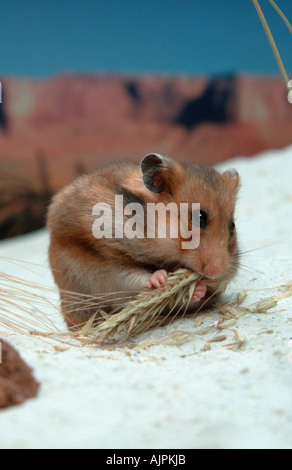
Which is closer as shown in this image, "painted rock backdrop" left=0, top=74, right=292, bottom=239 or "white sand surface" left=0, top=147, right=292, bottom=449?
"white sand surface" left=0, top=147, right=292, bottom=449

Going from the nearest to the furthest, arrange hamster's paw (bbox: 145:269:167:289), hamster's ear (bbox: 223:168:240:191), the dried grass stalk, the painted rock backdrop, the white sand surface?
1. the white sand surface
2. the dried grass stalk
3. hamster's paw (bbox: 145:269:167:289)
4. hamster's ear (bbox: 223:168:240:191)
5. the painted rock backdrop

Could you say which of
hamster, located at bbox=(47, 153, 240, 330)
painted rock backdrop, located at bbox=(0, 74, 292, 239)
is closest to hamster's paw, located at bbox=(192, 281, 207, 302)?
hamster, located at bbox=(47, 153, 240, 330)

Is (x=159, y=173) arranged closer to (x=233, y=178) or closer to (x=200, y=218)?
(x=200, y=218)

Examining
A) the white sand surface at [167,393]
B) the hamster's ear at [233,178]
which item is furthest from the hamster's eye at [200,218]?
the white sand surface at [167,393]

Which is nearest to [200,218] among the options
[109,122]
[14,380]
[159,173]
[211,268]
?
[211,268]

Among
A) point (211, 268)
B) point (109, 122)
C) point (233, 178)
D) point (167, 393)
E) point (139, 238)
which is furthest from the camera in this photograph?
point (109, 122)

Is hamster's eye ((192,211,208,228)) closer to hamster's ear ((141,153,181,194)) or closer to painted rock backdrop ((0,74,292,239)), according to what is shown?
hamster's ear ((141,153,181,194))

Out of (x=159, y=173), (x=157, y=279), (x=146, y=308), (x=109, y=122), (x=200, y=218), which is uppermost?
(x=159, y=173)
